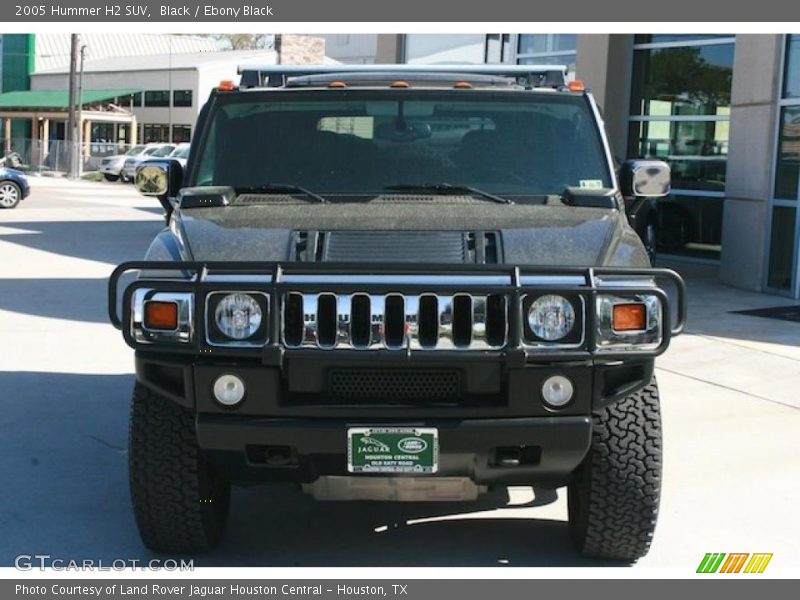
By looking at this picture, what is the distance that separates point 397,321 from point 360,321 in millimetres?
129

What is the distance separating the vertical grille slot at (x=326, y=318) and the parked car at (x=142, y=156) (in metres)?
37.2

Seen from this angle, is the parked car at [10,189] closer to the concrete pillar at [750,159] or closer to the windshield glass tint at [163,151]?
the windshield glass tint at [163,151]

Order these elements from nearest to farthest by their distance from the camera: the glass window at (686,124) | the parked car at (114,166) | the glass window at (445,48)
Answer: the glass window at (686,124) → the glass window at (445,48) → the parked car at (114,166)

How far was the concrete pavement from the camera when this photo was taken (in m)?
4.79

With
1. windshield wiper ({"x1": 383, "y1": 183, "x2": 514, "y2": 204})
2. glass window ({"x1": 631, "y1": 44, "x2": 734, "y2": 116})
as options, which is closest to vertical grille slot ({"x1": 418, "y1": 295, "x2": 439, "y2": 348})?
windshield wiper ({"x1": 383, "y1": 183, "x2": 514, "y2": 204})

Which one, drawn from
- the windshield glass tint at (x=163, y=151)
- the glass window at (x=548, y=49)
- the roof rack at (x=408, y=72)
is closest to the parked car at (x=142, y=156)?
the windshield glass tint at (x=163, y=151)

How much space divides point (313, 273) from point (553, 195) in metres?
1.48

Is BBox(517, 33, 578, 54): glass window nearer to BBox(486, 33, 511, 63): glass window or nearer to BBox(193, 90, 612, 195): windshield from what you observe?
BBox(486, 33, 511, 63): glass window

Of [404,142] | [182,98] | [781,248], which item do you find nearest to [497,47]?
[781,248]

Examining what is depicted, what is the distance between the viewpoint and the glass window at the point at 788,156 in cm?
1284

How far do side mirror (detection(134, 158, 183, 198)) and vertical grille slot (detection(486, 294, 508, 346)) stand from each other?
2.11 m

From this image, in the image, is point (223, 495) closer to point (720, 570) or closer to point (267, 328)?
point (267, 328)

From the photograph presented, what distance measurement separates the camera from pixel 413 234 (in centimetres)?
438

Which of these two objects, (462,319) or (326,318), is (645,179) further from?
(326,318)
